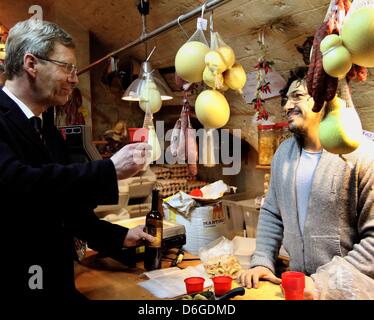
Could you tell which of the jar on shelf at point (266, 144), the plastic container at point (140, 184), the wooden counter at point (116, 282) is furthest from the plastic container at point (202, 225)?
the plastic container at point (140, 184)

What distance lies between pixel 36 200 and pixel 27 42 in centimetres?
63

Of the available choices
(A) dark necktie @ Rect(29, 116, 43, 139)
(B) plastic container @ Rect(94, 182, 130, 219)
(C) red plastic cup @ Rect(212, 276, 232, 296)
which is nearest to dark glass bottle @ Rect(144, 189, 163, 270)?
(C) red plastic cup @ Rect(212, 276, 232, 296)

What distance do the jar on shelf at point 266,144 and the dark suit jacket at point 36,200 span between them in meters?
2.25

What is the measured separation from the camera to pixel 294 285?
1.34 metres

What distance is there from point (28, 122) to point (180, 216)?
3.53ft

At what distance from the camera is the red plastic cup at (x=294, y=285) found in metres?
1.33

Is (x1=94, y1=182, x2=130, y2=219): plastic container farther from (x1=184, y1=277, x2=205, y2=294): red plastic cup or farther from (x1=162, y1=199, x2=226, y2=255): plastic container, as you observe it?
(x1=184, y1=277, x2=205, y2=294): red plastic cup

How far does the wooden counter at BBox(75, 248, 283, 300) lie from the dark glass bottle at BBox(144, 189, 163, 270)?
0.22 ft

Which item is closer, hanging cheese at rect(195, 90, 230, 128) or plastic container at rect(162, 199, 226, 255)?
hanging cheese at rect(195, 90, 230, 128)

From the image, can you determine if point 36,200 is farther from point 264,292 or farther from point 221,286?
point 264,292

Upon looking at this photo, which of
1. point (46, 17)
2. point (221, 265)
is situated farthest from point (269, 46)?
point (46, 17)

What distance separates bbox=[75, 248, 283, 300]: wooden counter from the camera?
149 centimetres

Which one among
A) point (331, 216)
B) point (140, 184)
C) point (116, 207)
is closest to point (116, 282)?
point (331, 216)
